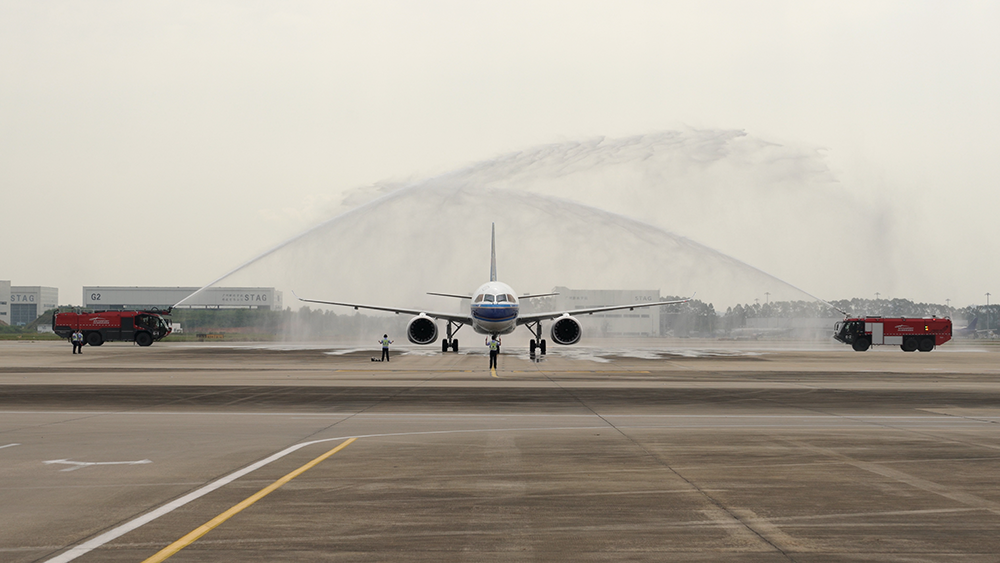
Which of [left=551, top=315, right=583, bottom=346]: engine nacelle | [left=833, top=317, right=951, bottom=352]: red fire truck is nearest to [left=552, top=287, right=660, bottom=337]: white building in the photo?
[left=833, top=317, right=951, bottom=352]: red fire truck

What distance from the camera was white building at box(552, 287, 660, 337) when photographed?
136m

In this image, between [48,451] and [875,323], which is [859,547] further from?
[875,323]

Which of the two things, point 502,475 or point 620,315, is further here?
point 620,315

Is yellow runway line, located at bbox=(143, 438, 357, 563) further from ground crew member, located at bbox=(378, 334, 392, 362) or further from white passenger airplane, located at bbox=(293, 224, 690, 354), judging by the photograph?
white passenger airplane, located at bbox=(293, 224, 690, 354)

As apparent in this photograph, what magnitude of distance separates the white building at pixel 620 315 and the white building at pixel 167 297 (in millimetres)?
78596

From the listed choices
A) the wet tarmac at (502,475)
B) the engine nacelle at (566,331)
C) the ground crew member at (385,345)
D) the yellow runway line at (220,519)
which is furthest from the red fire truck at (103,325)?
the yellow runway line at (220,519)

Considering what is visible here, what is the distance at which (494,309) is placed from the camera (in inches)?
2078

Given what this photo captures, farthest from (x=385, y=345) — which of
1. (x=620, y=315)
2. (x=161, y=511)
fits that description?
(x=620, y=315)

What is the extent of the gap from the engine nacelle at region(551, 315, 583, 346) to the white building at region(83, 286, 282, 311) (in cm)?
13599

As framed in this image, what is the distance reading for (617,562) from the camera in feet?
25.1

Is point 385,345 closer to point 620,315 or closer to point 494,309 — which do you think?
point 494,309

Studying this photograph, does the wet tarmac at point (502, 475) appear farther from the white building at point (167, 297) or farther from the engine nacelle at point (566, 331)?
the white building at point (167, 297)

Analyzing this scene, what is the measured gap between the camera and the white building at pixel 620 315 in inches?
5349

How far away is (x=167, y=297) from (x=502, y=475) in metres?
186
